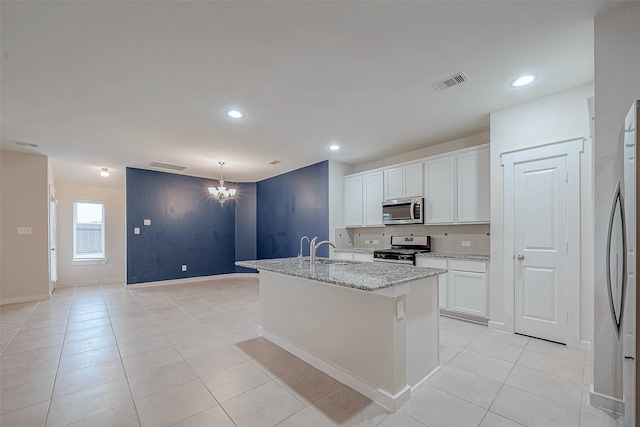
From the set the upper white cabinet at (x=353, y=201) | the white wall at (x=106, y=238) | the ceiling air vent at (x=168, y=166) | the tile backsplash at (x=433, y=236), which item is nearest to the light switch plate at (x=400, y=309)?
the tile backsplash at (x=433, y=236)

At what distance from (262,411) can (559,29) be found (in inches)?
131

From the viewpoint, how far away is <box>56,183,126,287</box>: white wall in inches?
256

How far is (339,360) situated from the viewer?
2188 mm

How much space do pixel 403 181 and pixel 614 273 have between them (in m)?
2.99

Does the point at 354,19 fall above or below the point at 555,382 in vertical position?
above

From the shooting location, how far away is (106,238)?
7.05m

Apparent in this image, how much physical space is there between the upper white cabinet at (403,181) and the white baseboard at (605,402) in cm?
289

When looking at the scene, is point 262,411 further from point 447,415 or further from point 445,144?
point 445,144

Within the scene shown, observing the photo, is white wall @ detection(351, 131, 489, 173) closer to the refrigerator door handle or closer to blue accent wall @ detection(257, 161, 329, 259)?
blue accent wall @ detection(257, 161, 329, 259)

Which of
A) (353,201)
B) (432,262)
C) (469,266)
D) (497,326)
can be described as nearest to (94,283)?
(353,201)

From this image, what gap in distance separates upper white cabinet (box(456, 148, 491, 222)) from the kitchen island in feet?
6.13

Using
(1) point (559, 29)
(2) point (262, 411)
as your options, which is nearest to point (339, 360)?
(2) point (262, 411)

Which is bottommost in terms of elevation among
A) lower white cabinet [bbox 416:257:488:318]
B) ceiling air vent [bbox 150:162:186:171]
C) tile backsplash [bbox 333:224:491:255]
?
lower white cabinet [bbox 416:257:488:318]

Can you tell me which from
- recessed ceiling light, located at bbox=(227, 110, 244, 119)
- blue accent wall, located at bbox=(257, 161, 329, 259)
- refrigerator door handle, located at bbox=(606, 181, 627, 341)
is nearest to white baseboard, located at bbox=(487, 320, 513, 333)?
refrigerator door handle, located at bbox=(606, 181, 627, 341)
